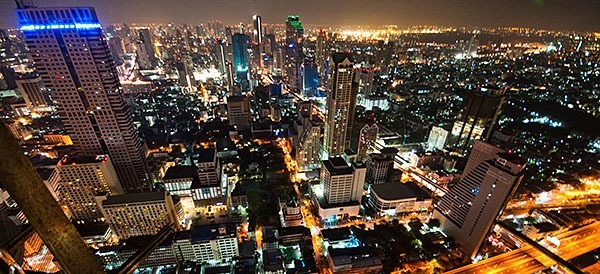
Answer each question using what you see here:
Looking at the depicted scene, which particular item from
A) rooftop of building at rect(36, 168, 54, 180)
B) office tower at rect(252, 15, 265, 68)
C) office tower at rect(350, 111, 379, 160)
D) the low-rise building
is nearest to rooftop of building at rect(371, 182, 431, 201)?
Result: the low-rise building

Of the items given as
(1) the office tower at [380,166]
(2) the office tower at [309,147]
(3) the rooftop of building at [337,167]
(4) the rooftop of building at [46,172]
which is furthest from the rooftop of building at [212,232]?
(1) the office tower at [380,166]

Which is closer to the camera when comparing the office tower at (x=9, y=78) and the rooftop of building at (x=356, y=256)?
the rooftop of building at (x=356, y=256)

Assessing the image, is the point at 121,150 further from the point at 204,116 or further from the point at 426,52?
the point at 426,52

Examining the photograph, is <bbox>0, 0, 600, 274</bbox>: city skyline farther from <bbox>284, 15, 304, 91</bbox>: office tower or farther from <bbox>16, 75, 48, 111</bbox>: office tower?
<bbox>284, 15, 304, 91</bbox>: office tower

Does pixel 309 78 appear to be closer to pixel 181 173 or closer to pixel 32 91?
pixel 181 173

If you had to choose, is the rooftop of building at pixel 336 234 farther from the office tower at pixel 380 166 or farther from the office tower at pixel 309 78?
the office tower at pixel 309 78

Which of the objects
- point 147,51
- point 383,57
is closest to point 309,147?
point 383,57
